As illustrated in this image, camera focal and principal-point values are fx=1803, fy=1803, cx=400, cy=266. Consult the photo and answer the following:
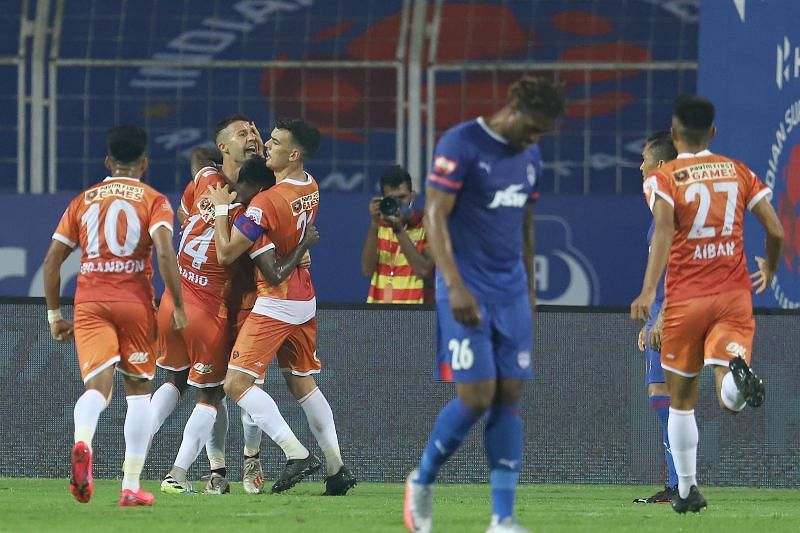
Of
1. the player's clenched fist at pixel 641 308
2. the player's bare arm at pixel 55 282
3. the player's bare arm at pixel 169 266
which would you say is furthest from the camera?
the player's bare arm at pixel 55 282

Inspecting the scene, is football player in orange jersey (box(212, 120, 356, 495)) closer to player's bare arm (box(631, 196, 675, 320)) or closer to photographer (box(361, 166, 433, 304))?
photographer (box(361, 166, 433, 304))

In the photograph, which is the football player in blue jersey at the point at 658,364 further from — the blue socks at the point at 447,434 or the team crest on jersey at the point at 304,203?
the blue socks at the point at 447,434

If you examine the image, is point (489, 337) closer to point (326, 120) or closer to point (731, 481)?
point (731, 481)

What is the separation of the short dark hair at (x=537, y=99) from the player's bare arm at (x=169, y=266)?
195 cm

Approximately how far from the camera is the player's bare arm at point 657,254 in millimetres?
7648

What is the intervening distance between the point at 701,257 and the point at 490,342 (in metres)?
1.68

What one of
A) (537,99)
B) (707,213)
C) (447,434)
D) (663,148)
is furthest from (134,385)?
(663,148)

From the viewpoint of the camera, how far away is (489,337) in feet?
22.2

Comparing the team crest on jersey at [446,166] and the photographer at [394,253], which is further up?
the team crest on jersey at [446,166]

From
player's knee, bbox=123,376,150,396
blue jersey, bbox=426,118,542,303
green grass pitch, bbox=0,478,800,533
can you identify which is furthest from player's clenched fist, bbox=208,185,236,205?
blue jersey, bbox=426,118,542,303

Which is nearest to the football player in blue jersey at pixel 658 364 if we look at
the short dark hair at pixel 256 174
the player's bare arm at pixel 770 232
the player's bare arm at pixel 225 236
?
the player's bare arm at pixel 770 232

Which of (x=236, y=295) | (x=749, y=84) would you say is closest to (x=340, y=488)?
(x=236, y=295)

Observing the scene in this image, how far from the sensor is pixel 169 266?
8016mm

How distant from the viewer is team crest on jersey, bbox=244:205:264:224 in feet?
29.7
